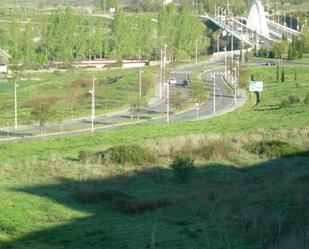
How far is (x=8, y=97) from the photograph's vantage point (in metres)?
51.1

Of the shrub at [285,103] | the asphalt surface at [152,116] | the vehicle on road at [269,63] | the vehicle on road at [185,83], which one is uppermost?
the vehicle on road at [269,63]

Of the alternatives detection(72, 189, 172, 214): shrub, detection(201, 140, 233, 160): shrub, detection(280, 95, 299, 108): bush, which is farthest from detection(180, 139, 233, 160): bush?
detection(280, 95, 299, 108): bush

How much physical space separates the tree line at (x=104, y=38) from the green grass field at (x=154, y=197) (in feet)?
147

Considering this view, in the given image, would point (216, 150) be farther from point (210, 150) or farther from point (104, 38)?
point (104, 38)

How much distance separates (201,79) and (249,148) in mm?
34201

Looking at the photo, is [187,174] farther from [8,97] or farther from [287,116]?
[8,97]

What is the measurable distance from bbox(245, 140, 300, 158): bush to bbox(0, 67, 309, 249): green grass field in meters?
0.28

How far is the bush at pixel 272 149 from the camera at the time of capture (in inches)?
A: 912

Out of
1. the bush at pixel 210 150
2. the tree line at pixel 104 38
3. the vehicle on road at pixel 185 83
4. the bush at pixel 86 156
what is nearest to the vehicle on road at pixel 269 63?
the vehicle on road at pixel 185 83

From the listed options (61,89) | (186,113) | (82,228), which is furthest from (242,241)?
(61,89)

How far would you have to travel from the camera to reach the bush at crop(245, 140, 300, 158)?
23156 mm

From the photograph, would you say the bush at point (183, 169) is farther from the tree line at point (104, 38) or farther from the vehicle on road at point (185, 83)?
the tree line at point (104, 38)

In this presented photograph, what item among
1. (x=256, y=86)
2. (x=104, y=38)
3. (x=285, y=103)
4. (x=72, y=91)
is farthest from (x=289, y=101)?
(x=104, y=38)

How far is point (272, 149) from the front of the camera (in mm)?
23547
